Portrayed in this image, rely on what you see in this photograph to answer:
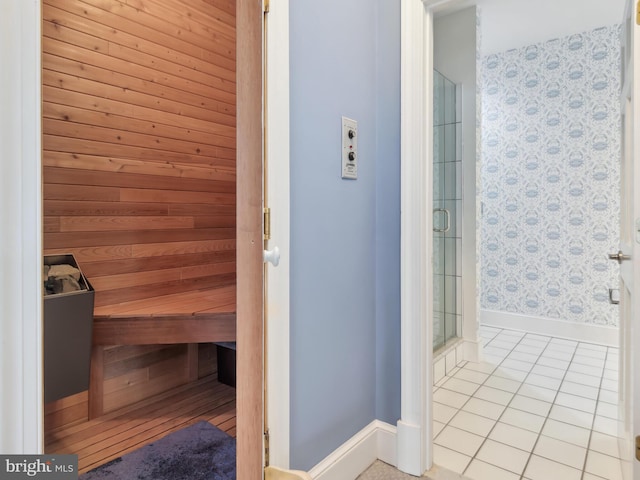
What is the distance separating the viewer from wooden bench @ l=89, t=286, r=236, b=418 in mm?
1862

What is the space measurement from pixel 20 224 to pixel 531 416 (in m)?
2.46

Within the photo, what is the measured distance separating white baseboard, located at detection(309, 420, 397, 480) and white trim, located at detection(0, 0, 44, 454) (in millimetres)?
1066

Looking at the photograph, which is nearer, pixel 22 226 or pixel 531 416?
pixel 22 226

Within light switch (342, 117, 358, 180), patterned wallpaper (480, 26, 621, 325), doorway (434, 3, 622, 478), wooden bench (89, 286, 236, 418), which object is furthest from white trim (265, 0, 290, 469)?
patterned wallpaper (480, 26, 621, 325)

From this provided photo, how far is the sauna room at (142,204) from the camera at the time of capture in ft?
6.05

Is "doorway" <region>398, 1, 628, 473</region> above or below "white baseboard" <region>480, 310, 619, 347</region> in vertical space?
above

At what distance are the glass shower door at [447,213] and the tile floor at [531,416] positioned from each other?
A: 1.29 ft

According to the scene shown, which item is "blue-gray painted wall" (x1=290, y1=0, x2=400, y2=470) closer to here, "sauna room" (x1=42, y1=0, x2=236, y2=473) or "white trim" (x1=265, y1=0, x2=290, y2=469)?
"white trim" (x1=265, y1=0, x2=290, y2=469)

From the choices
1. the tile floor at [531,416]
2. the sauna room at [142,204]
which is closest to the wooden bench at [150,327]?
the sauna room at [142,204]

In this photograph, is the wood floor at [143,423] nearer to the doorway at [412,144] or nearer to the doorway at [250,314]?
the doorway at [412,144]

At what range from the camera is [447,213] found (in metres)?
2.86

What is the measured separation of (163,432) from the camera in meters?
1.95

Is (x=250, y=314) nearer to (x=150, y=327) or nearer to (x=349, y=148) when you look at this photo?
(x=349, y=148)

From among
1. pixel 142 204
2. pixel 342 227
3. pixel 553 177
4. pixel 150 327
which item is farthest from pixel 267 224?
pixel 553 177
